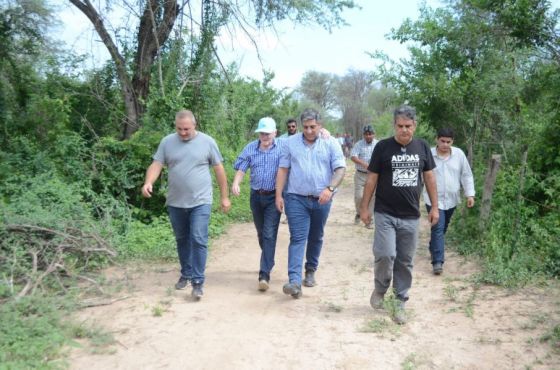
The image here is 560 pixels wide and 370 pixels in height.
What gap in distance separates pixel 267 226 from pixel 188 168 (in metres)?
1.07

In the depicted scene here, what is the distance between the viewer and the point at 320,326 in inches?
183

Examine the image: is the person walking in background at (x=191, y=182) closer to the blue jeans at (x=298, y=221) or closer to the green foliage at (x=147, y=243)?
the blue jeans at (x=298, y=221)

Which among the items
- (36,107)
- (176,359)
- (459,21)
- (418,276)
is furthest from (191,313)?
(459,21)

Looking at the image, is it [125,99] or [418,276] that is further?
[125,99]

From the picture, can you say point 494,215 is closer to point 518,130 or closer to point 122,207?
point 518,130

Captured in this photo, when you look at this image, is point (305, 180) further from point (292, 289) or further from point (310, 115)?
point (292, 289)

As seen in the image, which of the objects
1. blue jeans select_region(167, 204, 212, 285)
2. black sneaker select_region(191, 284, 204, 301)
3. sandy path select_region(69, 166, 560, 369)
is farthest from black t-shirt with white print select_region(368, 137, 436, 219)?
black sneaker select_region(191, 284, 204, 301)

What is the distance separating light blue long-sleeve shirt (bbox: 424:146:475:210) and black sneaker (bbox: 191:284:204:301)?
2.91 meters

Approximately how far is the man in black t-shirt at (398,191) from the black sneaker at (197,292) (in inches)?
70.0

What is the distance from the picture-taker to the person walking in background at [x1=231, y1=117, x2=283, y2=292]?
5801 mm

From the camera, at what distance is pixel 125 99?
10.5 meters

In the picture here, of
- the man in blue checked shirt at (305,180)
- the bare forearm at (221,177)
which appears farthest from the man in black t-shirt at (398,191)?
the bare forearm at (221,177)

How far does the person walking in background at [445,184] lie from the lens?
21.0 feet

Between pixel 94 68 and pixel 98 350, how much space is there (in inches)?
317
